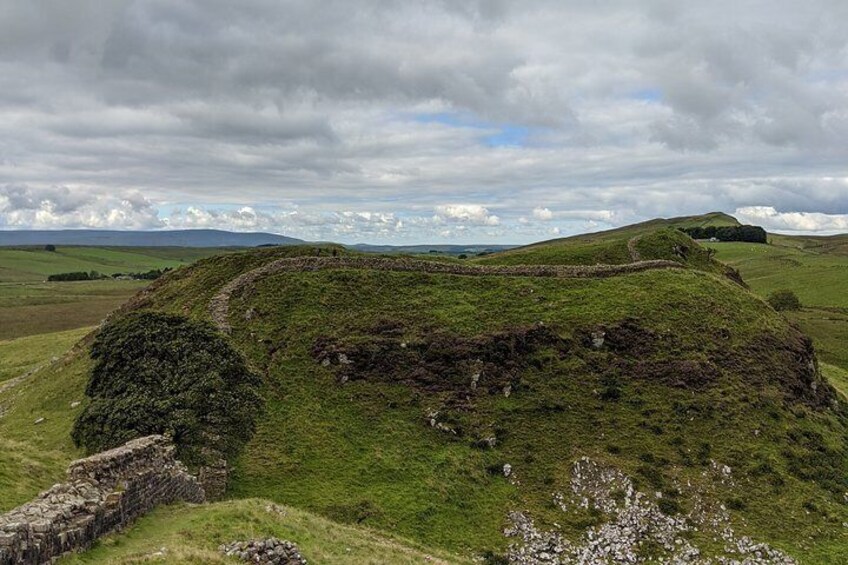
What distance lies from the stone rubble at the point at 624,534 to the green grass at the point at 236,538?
452cm

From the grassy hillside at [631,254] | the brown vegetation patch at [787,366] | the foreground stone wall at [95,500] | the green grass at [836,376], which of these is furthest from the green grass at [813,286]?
the foreground stone wall at [95,500]

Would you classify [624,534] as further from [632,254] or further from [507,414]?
[632,254]

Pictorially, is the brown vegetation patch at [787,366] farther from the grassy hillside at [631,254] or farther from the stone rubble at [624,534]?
the grassy hillside at [631,254]

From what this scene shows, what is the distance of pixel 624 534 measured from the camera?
3077 cm

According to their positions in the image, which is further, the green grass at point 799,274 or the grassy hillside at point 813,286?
the green grass at point 799,274

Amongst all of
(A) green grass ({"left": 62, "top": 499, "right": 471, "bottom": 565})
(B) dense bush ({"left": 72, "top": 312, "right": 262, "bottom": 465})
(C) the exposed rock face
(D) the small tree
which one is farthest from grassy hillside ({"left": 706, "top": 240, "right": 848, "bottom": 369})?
(C) the exposed rock face

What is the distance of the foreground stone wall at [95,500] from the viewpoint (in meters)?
14.6

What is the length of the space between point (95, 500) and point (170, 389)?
47.7 feet

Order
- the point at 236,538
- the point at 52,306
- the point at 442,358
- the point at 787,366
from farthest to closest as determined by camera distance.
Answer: the point at 52,306
the point at 787,366
the point at 442,358
the point at 236,538

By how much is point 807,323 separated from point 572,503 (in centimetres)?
8815

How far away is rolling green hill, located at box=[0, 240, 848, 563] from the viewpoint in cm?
3150

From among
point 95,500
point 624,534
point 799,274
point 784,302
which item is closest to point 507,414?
point 624,534

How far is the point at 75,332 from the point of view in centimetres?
8906

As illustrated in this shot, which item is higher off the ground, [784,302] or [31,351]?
[784,302]
